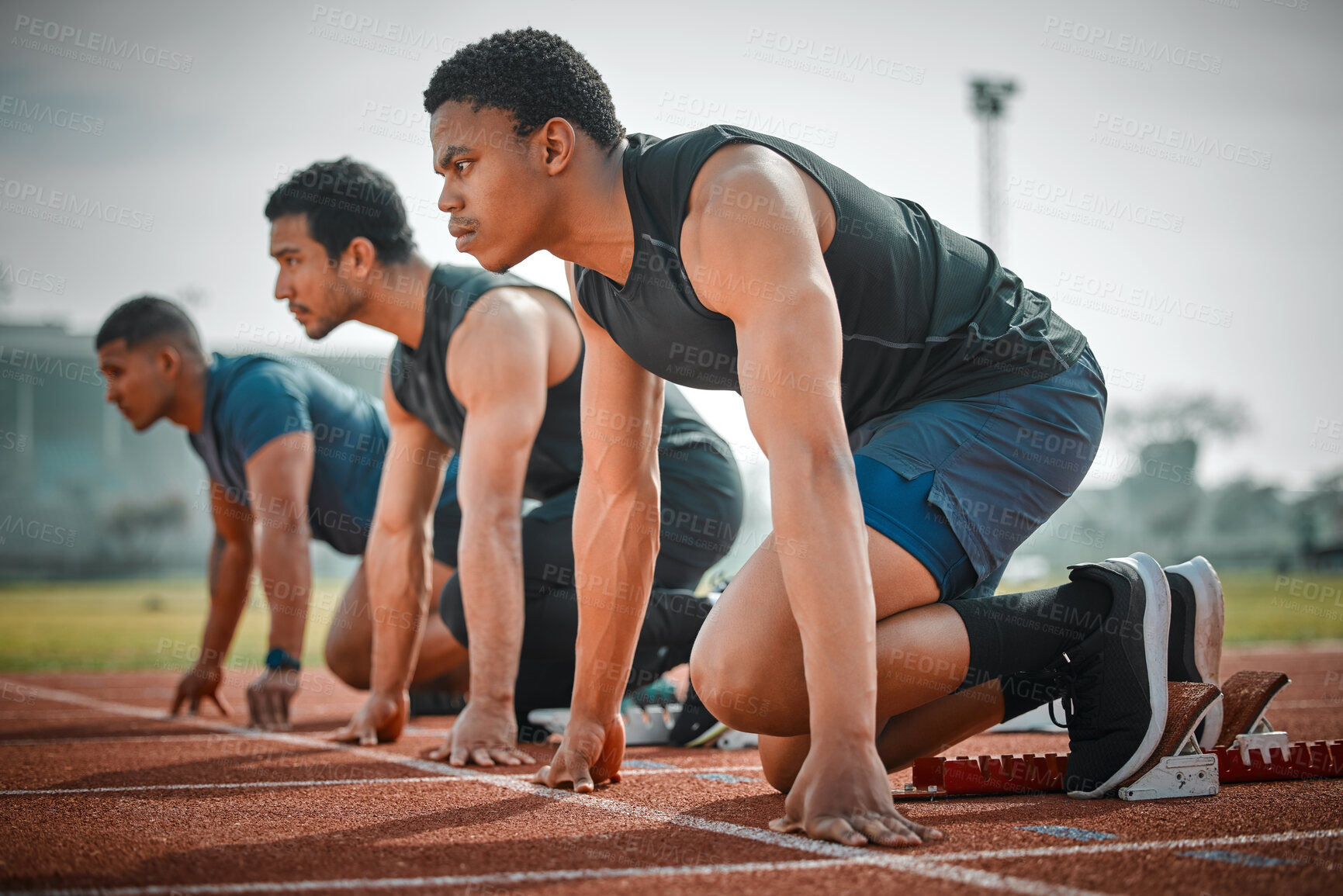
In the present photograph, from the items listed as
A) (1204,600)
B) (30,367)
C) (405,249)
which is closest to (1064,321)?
(1204,600)

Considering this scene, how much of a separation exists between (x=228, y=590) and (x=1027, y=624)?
4855mm

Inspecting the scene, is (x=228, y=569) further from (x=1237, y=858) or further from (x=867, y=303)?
(x=1237, y=858)

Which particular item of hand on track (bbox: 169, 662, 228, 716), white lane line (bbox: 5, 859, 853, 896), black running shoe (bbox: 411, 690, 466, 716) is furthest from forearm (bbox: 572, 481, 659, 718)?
hand on track (bbox: 169, 662, 228, 716)

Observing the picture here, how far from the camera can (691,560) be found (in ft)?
16.1

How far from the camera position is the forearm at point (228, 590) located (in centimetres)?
623

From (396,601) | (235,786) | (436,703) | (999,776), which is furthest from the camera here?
(436,703)

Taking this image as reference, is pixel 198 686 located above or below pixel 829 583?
below

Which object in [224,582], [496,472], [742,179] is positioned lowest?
[224,582]

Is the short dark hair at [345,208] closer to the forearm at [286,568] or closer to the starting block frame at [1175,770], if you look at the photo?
the forearm at [286,568]

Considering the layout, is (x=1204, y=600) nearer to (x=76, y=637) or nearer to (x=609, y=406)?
(x=609, y=406)

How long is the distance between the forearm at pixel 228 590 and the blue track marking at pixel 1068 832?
4904 mm

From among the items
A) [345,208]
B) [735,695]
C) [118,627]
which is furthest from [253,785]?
[118,627]

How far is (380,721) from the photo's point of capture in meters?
4.48

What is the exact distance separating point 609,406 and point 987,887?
168 centimetres
